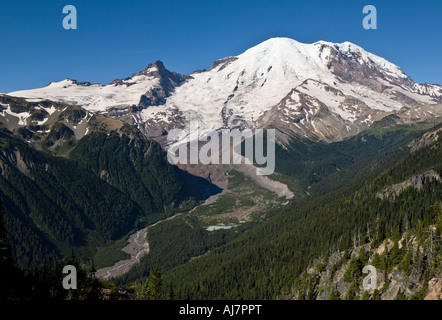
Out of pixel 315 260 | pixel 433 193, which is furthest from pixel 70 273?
pixel 433 193

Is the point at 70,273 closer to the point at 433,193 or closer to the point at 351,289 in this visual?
the point at 351,289

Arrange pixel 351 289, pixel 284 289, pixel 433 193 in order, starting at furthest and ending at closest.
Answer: pixel 433 193 < pixel 284 289 < pixel 351 289

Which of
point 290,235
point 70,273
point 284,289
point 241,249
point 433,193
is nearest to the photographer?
point 70,273

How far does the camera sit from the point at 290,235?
7116 inches

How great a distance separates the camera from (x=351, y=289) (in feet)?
314
